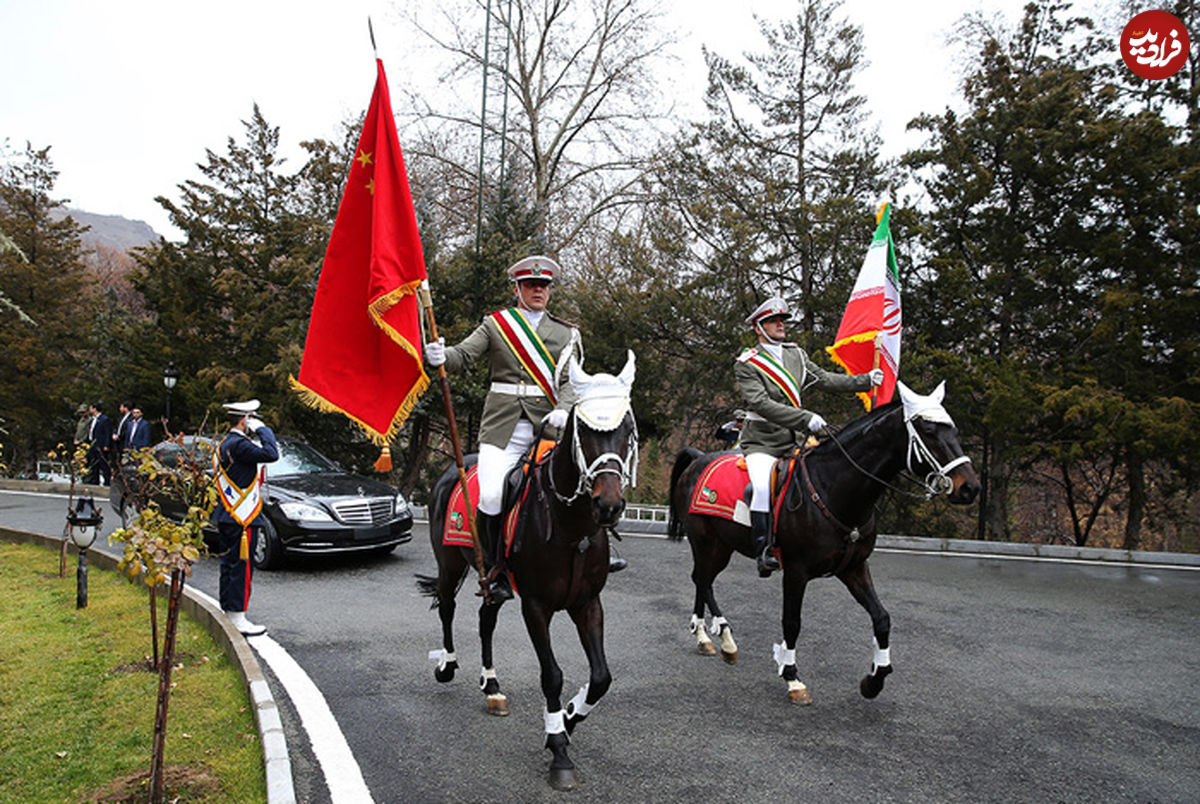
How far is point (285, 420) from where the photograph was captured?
18.5 m

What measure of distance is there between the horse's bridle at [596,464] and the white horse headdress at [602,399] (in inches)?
2.0

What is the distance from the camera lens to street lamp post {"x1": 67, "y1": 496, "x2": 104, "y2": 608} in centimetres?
764

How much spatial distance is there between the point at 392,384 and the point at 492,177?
67.6ft

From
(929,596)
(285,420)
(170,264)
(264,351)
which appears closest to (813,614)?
(929,596)

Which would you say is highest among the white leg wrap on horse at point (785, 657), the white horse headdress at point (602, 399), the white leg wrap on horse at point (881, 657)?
the white horse headdress at point (602, 399)

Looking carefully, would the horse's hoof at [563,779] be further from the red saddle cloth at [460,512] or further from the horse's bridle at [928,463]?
the horse's bridle at [928,463]

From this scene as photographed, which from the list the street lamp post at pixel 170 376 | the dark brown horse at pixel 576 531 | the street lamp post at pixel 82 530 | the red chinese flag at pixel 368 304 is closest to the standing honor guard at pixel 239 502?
the street lamp post at pixel 82 530

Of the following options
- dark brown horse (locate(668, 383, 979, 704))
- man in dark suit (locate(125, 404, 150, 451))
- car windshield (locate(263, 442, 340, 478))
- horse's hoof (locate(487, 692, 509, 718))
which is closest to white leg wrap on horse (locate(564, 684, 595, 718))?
horse's hoof (locate(487, 692, 509, 718))

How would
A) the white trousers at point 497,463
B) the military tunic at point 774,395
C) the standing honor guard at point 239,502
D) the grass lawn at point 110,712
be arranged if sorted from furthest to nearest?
the standing honor guard at point 239,502 → the military tunic at point 774,395 → the white trousers at point 497,463 → the grass lawn at point 110,712

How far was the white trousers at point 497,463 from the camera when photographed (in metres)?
4.88

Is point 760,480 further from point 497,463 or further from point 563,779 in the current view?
point 563,779

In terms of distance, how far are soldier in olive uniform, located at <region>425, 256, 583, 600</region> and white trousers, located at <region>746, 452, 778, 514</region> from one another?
1.94 metres

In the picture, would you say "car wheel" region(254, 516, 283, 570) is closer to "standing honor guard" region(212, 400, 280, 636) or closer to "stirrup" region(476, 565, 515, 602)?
"standing honor guard" region(212, 400, 280, 636)

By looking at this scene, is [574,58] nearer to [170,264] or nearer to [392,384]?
[170,264]
